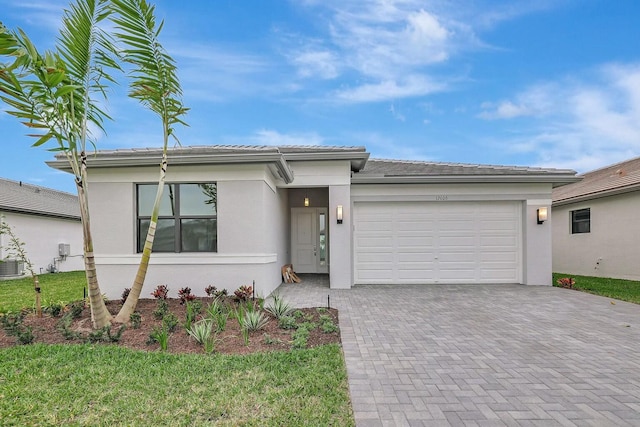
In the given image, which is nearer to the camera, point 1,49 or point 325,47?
point 1,49

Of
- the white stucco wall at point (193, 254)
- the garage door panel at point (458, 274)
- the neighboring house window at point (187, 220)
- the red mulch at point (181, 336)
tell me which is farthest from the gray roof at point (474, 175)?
the red mulch at point (181, 336)

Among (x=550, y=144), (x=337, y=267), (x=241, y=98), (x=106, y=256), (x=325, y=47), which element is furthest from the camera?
(x=550, y=144)

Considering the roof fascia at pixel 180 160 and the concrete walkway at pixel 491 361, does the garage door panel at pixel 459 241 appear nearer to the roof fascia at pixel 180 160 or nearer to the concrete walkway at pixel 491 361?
the concrete walkway at pixel 491 361

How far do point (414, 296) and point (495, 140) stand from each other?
12.6 m

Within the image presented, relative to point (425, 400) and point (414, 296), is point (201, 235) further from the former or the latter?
point (425, 400)

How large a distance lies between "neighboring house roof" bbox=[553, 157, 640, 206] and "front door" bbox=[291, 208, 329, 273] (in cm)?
898

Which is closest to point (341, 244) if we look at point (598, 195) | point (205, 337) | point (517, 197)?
point (205, 337)

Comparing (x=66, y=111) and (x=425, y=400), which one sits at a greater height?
(x=66, y=111)

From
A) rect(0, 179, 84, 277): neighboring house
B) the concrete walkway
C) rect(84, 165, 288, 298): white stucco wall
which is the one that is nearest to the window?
the concrete walkway

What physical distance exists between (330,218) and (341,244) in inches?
31.7

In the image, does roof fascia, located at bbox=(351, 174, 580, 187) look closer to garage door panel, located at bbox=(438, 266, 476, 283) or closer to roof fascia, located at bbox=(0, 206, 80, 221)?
garage door panel, located at bbox=(438, 266, 476, 283)

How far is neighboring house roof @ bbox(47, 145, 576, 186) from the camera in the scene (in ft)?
23.1

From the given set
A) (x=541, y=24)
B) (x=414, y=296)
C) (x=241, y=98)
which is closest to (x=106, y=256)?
(x=414, y=296)

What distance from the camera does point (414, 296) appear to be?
778 cm
